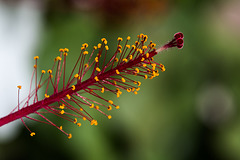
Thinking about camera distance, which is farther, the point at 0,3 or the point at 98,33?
the point at 0,3

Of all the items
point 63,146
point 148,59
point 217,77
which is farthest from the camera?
point 217,77

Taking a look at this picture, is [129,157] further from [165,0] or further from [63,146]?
[165,0]

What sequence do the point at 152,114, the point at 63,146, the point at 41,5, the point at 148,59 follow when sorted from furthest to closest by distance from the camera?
the point at 41,5 < the point at 152,114 < the point at 63,146 < the point at 148,59

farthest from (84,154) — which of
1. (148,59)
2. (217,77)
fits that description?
(148,59)

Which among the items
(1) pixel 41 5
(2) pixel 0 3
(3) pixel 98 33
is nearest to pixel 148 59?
(3) pixel 98 33

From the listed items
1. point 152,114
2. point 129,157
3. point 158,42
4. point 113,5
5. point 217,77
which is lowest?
point 129,157

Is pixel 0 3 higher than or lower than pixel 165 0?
lower
